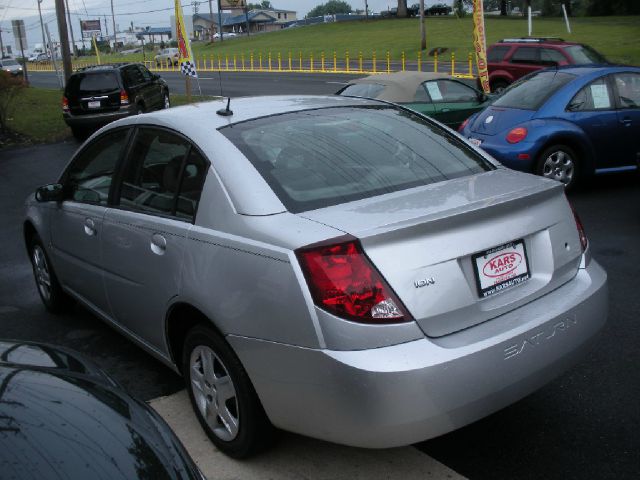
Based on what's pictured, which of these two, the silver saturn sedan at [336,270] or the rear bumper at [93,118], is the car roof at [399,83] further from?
the rear bumper at [93,118]

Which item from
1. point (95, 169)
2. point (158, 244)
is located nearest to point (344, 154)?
point (158, 244)

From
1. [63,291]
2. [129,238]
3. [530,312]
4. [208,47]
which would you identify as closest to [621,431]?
[530,312]

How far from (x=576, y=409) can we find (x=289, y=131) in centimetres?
207

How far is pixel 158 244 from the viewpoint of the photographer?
3.56 m

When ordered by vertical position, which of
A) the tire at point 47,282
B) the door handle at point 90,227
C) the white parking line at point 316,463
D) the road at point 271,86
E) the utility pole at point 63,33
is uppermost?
the utility pole at point 63,33

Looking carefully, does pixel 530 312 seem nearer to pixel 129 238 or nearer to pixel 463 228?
pixel 463 228

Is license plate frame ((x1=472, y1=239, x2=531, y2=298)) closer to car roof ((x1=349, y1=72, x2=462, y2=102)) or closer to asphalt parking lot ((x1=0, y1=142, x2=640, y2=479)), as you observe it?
asphalt parking lot ((x1=0, y1=142, x2=640, y2=479))

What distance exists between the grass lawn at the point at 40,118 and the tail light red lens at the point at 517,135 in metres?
13.0

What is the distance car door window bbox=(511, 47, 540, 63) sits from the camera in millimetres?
18441

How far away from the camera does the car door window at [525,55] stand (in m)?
18.4

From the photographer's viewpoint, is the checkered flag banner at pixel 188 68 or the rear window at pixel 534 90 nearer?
the rear window at pixel 534 90

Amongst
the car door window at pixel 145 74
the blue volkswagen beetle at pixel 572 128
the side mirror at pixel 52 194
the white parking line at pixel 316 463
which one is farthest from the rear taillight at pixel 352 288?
the car door window at pixel 145 74

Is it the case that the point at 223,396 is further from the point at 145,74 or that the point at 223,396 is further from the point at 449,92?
the point at 145,74

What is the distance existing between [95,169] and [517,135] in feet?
17.7
